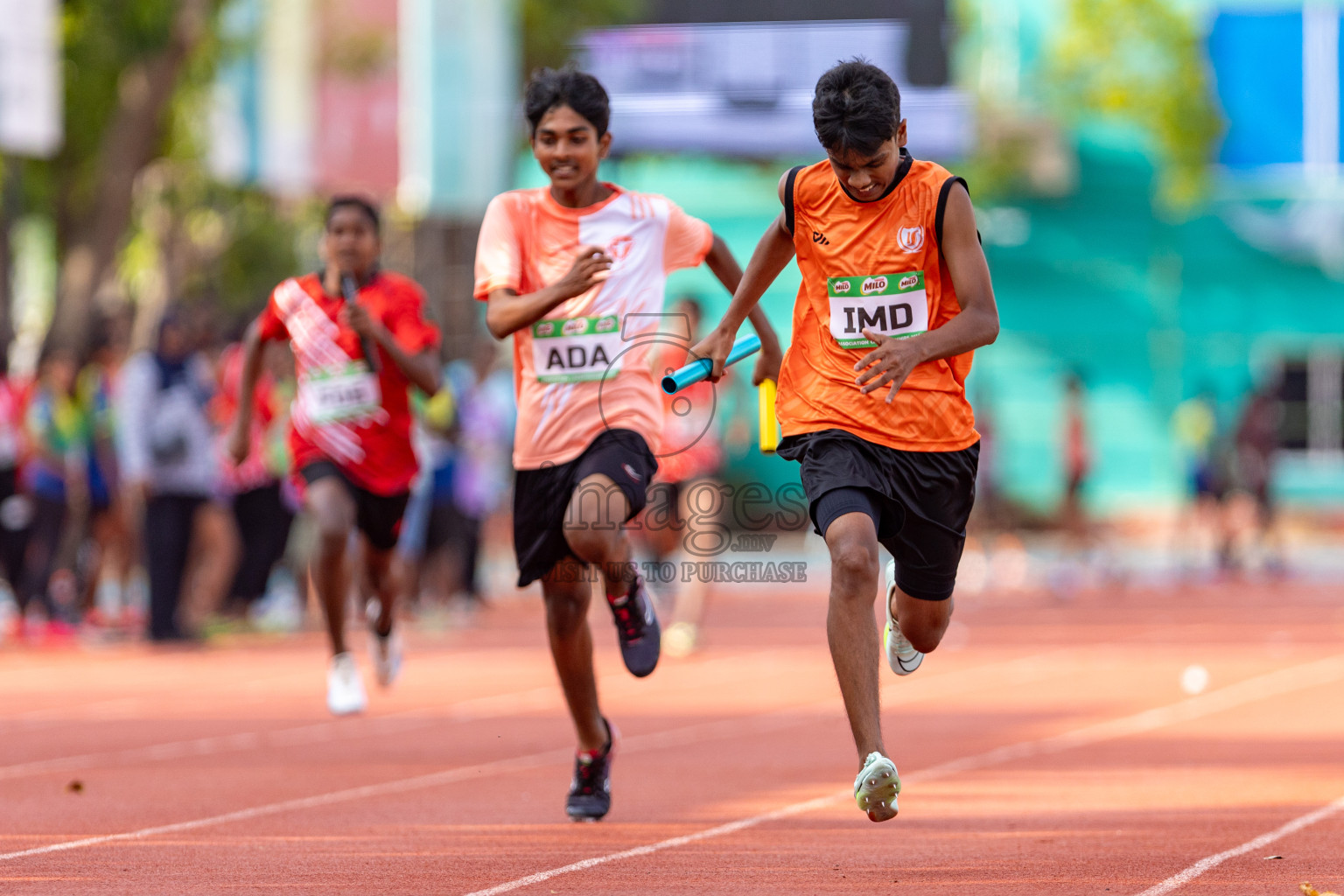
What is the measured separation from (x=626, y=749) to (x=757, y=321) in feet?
9.33

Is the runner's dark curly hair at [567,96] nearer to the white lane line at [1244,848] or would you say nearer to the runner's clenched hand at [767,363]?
the runner's clenched hand at [767,363]

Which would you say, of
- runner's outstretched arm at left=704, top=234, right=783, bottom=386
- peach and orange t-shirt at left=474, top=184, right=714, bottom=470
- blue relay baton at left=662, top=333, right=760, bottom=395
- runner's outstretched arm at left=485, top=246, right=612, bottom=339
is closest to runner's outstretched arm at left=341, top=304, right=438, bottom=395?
peach and orange t-shirt at left=474, top=184, right=714, bottom=470

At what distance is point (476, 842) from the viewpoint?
6.31 metres

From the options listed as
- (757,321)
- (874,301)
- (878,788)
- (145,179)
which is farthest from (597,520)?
(145,179)

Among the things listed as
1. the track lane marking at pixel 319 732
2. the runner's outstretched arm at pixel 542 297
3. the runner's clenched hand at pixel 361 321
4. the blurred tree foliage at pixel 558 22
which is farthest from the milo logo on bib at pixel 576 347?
the blurred tree foliage at pixel 558 22

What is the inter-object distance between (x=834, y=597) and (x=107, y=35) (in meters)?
14.0

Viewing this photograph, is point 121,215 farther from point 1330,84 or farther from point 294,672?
point 1330,84

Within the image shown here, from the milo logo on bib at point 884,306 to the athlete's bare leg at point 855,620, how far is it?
24.6 inches

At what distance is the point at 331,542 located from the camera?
8344 millimetres

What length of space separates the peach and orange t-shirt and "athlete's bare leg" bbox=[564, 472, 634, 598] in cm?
17

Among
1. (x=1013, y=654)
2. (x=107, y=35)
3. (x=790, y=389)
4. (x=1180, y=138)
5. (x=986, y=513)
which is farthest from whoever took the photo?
(x=1180, y=138)

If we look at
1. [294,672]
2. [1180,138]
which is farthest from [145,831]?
[1180,138]

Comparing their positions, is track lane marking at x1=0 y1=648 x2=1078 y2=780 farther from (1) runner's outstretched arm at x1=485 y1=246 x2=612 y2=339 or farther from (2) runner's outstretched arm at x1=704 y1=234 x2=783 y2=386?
(2) runner's outstretched arm at x1=704 y1=234 x2=783 y2=386

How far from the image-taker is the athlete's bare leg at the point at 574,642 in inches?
264
